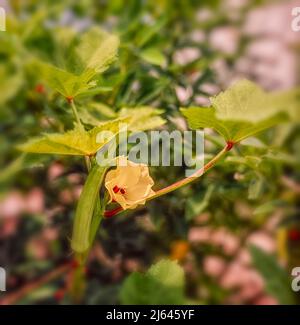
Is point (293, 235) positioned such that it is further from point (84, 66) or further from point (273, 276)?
point (84, 66)

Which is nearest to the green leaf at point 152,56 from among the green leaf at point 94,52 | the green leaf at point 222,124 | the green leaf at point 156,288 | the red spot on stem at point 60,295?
the green leaf at point 94,52

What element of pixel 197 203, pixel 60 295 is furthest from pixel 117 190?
pixel 60 295

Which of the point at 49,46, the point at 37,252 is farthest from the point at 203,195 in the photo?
the point at 37,252

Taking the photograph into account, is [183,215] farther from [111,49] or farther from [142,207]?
[111,49]

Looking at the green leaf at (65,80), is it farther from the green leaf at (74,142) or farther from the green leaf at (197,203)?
the green leaf at (197,203)

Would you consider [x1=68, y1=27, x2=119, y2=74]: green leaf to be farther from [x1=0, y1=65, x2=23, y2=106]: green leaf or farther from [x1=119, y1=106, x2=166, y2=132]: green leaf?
[x1=0, y1=65, x2=23, y2=106]: green leaf

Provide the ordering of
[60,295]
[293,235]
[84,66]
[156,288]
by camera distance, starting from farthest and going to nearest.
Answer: [293,235], [60,295], [84,66], [156,288]
